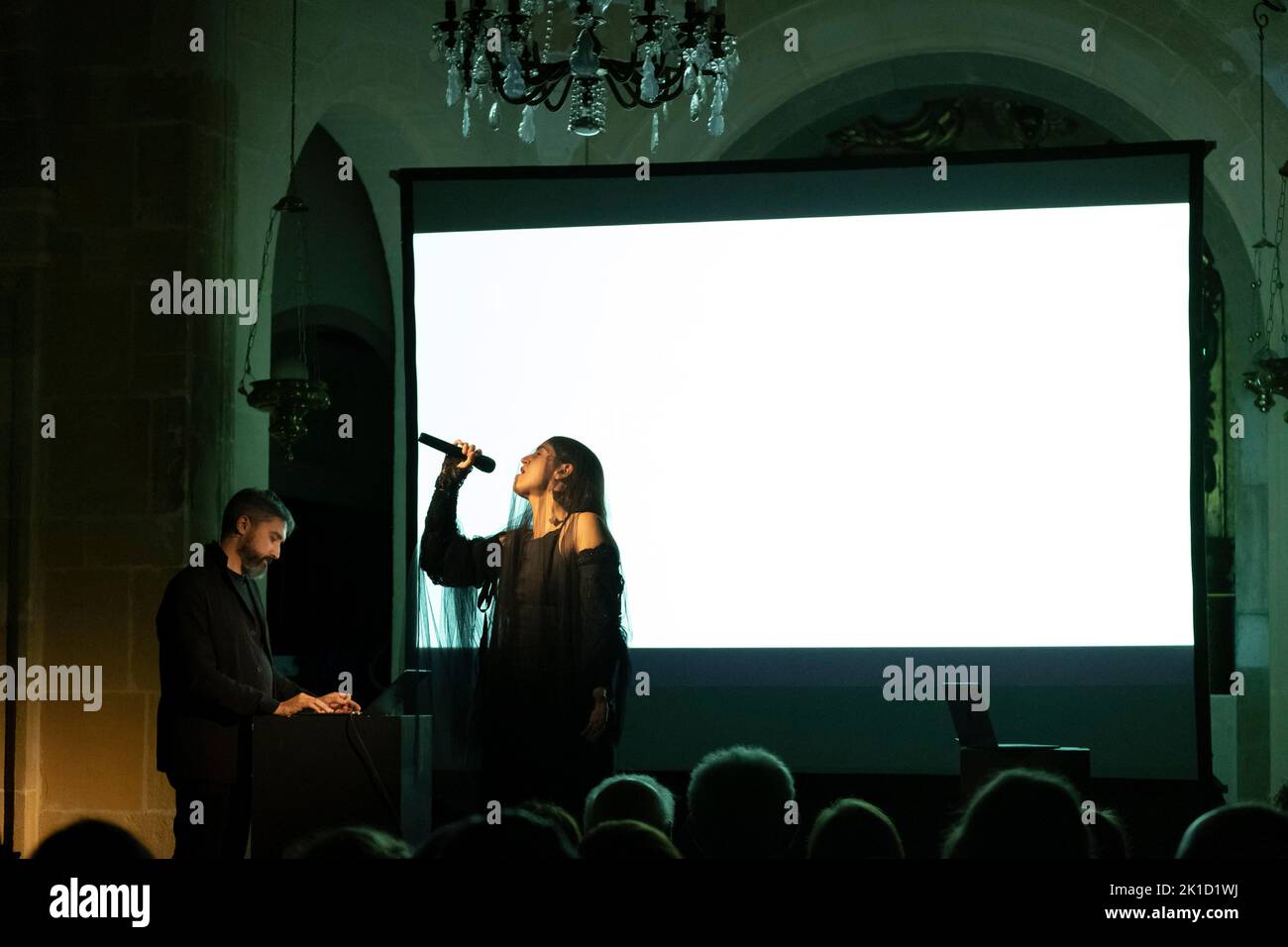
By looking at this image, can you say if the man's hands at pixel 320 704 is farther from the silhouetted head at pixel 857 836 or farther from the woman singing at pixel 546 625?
the silhouetted head at pixel 857 836

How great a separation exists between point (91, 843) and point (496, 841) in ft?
1.43

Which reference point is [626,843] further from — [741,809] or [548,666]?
[548,666]

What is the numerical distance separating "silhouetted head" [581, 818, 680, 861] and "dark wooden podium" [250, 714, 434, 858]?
1431 millimetres

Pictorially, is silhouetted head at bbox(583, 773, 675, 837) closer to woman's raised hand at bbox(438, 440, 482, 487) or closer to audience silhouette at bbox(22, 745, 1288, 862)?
audience silhouette at bbox(22, 745, 1288, 862)

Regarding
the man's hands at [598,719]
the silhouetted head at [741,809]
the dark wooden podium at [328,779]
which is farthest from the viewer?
the man's hands at [598,719]

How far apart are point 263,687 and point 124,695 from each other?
50.5 inches

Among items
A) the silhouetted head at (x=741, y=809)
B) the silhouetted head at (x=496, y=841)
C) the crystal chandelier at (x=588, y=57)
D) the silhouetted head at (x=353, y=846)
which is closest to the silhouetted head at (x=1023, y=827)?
the silhouetted head at (x=741, y=809)

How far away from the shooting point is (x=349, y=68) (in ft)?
18.4

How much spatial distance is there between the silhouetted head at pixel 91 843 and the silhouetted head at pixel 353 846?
0.54 ft

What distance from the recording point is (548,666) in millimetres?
3885

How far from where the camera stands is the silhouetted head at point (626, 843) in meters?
1.61

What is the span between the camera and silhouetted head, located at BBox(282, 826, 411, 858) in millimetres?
1554

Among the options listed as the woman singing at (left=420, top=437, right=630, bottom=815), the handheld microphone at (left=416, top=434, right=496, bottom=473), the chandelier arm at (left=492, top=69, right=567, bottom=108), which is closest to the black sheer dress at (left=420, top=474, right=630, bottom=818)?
the woman singing at (left=420, top=437, right=630, bottom=815)
